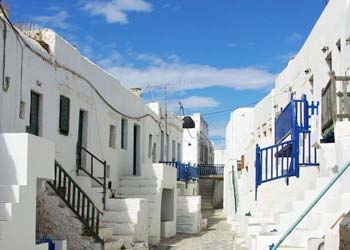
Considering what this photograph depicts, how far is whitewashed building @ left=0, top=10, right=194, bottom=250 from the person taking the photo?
11.1m

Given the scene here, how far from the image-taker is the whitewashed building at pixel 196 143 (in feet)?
146

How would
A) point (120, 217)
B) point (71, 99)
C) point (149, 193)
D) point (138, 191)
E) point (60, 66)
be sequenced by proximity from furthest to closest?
point (138, 191) < point (149, 193) < point (71, 99) < point (120, 217) < point (60, 66)

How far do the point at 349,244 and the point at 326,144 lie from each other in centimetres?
622

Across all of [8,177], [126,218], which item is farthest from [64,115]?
[8,177]

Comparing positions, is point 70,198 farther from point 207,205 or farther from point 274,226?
point 207,205

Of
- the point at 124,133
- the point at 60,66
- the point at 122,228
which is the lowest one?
the point at 122,228

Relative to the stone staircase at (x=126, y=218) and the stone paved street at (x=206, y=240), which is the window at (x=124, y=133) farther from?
the stone staircase at (x=126, y=218)

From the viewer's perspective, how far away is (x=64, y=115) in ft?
56.1

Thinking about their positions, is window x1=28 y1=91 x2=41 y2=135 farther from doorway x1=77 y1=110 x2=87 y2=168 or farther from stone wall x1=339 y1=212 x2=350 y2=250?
stone wall x1=339 y1=212 x2=350 y2=250

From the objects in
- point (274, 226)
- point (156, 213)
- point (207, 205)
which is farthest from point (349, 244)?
point (207, 205)

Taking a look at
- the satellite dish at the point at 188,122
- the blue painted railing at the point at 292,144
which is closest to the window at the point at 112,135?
the blue painted railing at the point at 292,144

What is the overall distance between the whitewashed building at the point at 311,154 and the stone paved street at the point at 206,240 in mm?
1433

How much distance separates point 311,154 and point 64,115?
23.5 feet

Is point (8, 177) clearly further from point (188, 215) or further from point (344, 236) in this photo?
point (188, 215)
